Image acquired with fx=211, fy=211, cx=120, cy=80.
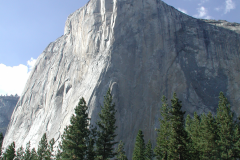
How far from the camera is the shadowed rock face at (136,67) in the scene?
4381 cm

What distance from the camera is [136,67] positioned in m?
47.3

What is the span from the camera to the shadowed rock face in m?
43.8

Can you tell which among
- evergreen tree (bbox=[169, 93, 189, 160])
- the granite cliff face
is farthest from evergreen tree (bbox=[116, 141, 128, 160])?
the granite cliff face

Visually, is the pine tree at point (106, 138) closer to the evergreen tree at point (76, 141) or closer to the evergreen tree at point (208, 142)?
the evergreen tree at point (76, 141)

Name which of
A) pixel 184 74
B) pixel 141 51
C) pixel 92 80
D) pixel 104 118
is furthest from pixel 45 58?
pixel 104 118

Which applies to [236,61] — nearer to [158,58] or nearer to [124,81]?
[158,58]

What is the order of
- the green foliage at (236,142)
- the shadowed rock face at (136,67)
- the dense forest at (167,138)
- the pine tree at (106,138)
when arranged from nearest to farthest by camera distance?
the dense forest at (167,138) → the pine tree at (106,138) → the green foliage at (236,142) → the shadowed rock face at (136,67)

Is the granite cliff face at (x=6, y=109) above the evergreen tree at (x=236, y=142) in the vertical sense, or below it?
above

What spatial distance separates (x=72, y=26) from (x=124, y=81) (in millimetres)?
27928

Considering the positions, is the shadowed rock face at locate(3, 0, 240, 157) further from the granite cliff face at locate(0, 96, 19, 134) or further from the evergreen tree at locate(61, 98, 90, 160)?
the granite cliff face at locate(0, 96, 19, 134)

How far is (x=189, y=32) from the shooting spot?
54500mm

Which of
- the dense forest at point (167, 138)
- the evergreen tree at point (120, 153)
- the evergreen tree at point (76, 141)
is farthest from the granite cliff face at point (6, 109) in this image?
the evergreen tree at point (76, 141)

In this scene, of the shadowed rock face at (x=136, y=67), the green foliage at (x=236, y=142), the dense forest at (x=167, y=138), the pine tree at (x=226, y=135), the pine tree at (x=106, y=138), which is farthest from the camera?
the shadowed rock face at (x=136, y=67)

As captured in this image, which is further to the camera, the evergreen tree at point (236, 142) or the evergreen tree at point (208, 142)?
the evergreen tree at point (208, 142)
